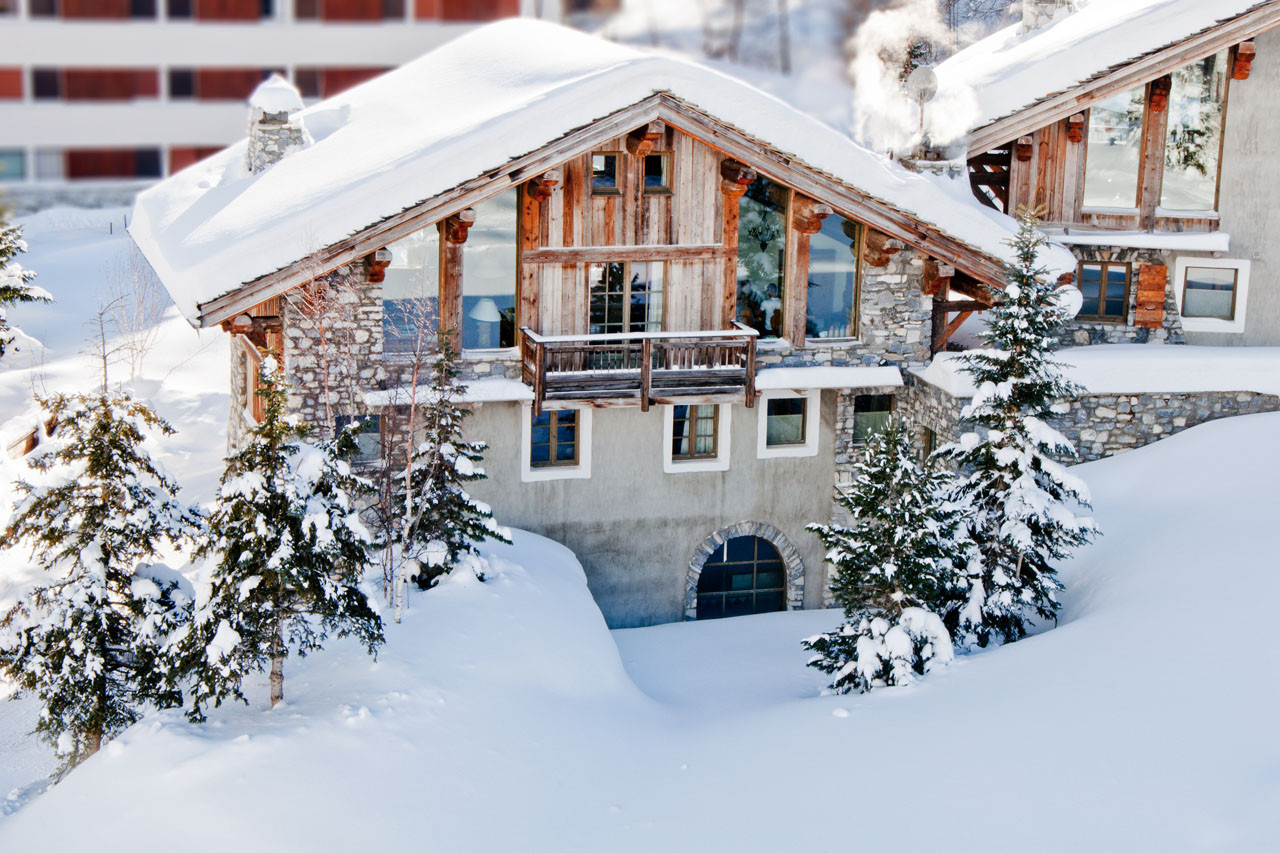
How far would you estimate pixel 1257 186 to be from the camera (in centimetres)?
2355

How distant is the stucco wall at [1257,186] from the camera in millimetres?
23250

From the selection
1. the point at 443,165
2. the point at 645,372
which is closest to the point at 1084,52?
the point at 645,372

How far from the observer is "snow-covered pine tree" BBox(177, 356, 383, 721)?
14.4 metres

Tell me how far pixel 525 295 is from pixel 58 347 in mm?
17544

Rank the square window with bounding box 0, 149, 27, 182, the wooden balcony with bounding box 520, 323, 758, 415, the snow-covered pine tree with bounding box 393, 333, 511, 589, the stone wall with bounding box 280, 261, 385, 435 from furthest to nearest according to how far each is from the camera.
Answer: the square window with bounding box 0, 149, 27, 182 → the wooden balcony with bounding box 520, 323, 758, 415 → the stone wall with bounding box 280, 261, 385, 435 → the snow-covered pine tree with bounding box 393, 333, 511, 589

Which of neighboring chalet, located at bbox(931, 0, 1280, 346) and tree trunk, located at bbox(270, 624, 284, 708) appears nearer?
tree trunk, located at bbox(270, 624, 284, 708)

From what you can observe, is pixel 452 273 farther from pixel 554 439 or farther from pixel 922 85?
pixel 922 85

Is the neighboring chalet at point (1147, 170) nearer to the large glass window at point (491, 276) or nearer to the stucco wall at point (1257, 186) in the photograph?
the stucco wall at point (1257, 186)

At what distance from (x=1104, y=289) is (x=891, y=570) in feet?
34.6

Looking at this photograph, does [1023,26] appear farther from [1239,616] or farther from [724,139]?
[1239,616]

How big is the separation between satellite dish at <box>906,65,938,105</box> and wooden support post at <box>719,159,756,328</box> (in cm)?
382

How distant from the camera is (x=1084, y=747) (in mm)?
13695

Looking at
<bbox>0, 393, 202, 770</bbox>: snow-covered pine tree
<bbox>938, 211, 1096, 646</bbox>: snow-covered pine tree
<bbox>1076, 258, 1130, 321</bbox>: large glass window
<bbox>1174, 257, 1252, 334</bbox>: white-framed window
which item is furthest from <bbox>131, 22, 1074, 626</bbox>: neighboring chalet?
<bbox>1174, 257, 1252, 334</bbox>: white-framed window

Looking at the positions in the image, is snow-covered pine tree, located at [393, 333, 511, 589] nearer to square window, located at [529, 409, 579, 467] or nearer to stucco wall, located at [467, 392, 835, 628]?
stucco wall, located at [467, 392, 835, 628]
